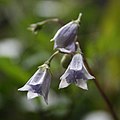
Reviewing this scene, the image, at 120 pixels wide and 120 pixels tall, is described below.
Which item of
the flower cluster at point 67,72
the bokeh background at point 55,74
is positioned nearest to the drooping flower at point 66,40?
the flower cluster at point 67,72

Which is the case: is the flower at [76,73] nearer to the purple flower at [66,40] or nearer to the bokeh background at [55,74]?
the purple flower at [66,40]

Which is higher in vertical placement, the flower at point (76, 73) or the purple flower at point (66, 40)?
the purple flower at point (66, 40)

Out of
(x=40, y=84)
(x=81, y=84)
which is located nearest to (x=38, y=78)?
(x=40, y=84)

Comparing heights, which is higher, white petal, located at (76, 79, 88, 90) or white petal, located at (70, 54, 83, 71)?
white petal, located at (70, 54, 83, 71)

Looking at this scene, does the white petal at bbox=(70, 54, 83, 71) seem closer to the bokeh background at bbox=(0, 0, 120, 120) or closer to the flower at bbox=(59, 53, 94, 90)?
the flower at bbox=(59, 53, 94, 90)

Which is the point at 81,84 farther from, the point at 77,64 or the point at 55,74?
the point at 55,74

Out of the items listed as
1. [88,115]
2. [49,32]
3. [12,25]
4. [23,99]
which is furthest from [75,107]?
[12,25]

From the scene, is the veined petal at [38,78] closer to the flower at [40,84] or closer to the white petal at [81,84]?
the flower at [40,84]

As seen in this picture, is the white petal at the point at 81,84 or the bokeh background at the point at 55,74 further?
the bokeh background at the point at 55,74

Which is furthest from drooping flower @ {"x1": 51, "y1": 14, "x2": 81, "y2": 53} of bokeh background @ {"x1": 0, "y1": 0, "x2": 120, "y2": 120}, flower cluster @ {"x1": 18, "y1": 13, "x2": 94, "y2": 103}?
bokeh background @ {"x1": 0, "y1": 0, "x2": 120, "y2": 120}
